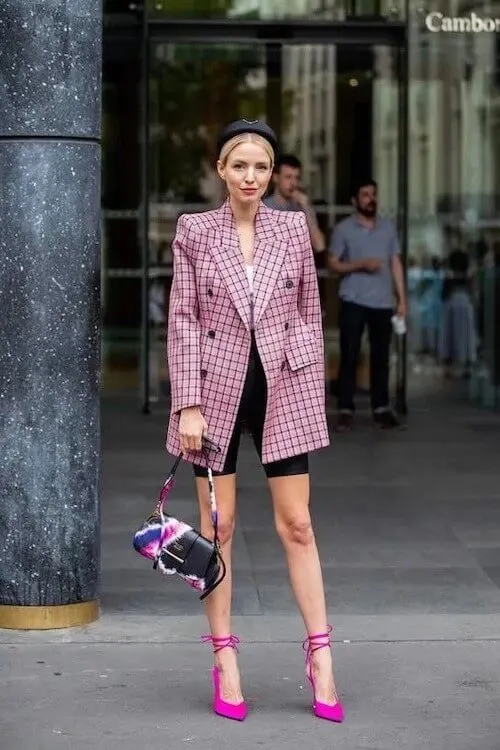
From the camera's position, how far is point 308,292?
566cm

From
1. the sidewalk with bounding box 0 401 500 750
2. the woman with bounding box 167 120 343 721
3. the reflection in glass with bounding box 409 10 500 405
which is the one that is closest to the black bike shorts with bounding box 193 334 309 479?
the woman with bounding box 167 120 343 721

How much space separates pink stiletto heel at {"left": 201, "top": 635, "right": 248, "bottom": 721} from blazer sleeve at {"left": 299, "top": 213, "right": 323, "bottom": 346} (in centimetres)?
103

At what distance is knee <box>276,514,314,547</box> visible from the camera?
5578 millimetres

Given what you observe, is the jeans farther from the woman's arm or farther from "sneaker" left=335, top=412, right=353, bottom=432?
the woman's arm

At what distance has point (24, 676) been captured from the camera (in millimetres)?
5988

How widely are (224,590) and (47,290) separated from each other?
1.45m

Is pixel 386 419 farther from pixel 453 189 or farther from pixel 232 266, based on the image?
pixel 232 266

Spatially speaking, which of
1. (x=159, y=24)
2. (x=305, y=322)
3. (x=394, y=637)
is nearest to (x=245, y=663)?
(x=394, y=637)

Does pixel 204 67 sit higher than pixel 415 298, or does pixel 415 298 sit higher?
pixel 204 67

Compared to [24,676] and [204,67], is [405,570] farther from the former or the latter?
[204,67]

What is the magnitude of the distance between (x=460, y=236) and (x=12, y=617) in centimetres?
980

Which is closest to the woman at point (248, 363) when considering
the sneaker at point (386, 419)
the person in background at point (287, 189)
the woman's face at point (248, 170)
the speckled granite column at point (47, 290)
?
the woman's face at point (248, 170)

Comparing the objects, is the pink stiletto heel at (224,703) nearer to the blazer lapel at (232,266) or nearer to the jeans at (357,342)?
the blazer lapel at (232,266)

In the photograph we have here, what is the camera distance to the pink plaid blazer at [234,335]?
550 centimetres
